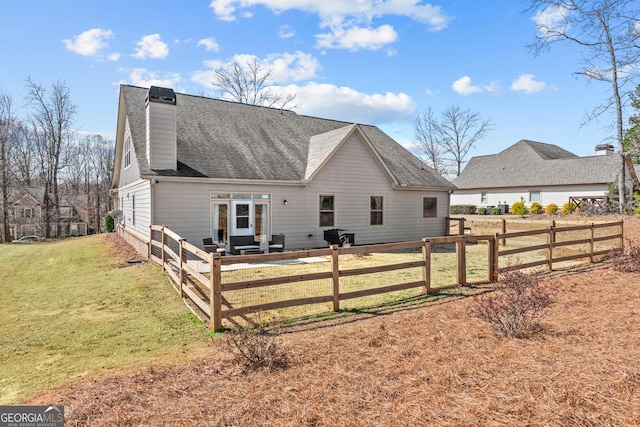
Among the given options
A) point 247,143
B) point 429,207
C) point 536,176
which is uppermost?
point 536,176

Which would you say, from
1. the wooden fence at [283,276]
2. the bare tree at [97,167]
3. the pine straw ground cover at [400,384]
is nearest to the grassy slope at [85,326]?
the wooden fence at [283,276]

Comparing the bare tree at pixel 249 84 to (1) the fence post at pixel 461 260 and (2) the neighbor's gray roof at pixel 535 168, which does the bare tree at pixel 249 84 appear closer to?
(2) the neighbor's gray roof at pixel 535 168

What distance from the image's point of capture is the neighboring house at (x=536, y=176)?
110 feet

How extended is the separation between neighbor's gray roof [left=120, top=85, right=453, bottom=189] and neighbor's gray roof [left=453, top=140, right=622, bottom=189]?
886 inches

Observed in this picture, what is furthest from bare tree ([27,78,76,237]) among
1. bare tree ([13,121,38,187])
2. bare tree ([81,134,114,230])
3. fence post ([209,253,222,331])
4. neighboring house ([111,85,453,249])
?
fence post ([209,253,222,331])

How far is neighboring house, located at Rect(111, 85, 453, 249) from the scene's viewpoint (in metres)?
13.1

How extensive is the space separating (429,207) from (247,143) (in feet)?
33.8

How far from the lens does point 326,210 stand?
53.0 ft

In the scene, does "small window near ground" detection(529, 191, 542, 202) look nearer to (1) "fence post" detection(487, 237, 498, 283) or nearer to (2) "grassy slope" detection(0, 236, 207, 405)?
(1) "fence post" detection(487, 237, 498, 283)

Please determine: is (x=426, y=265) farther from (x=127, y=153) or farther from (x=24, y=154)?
(x=24, y=154)

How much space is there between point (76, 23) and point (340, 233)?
13466 millimetres

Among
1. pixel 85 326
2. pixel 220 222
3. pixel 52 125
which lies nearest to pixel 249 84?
pixel 52 125

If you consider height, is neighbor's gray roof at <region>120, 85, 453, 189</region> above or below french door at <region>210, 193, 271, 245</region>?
above

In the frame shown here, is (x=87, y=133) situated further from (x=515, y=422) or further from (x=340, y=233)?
(x=515, y=422)
